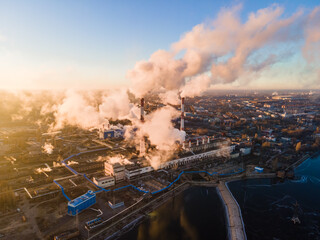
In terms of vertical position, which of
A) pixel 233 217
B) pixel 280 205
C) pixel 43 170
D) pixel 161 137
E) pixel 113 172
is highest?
pixel 161 137

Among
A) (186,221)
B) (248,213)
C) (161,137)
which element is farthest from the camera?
(161,137)

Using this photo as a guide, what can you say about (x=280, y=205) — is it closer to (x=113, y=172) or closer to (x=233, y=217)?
(x=233, y=217)

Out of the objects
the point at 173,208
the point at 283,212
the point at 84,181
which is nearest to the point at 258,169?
the point at 283,212

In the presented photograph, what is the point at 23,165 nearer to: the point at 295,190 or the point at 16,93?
the point at 295,190

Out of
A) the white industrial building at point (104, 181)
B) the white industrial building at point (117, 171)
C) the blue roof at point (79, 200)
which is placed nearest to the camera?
the blue roof at point (79, 200)

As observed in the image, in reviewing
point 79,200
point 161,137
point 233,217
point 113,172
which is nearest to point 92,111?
point 161,137

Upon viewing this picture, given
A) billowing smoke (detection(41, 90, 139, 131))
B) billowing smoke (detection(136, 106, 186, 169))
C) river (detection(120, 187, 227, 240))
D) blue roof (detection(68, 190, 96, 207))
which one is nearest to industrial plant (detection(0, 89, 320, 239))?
blue roof (detection(68, 190, 96, 207))

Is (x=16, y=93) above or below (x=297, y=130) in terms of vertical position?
above

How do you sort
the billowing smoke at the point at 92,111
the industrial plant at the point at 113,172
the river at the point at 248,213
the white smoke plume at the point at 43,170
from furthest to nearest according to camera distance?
the billowing smoke at the point at 92,111 < the white smoke plume at the point at 43,170 < the industrial plant at the point at 113,172 < the river at the point at 248,213

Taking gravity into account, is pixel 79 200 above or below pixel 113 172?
below

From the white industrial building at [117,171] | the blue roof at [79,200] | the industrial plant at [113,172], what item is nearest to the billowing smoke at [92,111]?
the industrial plant at [113,172]

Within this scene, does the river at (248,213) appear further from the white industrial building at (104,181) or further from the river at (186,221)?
the white industrial building at (104,181)
